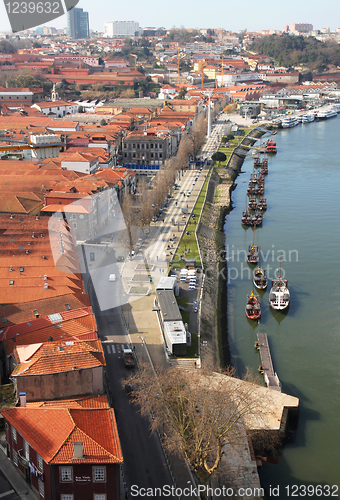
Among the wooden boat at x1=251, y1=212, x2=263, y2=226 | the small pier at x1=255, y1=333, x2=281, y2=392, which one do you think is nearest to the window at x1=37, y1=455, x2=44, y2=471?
the small pier at x1=255, y1=333, x2=281, y2=392

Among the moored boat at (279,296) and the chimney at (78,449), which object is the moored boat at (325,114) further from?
the chimney at (78,449)

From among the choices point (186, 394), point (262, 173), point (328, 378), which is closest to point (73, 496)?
point (186, 394)

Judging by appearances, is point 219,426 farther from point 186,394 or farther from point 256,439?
point 256,439

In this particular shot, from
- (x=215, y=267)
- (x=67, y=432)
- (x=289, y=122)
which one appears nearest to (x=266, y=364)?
(x=215, y=267)

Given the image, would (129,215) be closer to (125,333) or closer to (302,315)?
(302,315)

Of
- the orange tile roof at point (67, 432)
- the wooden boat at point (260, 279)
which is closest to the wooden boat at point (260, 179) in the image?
the wooden boat at point (260, 279)
